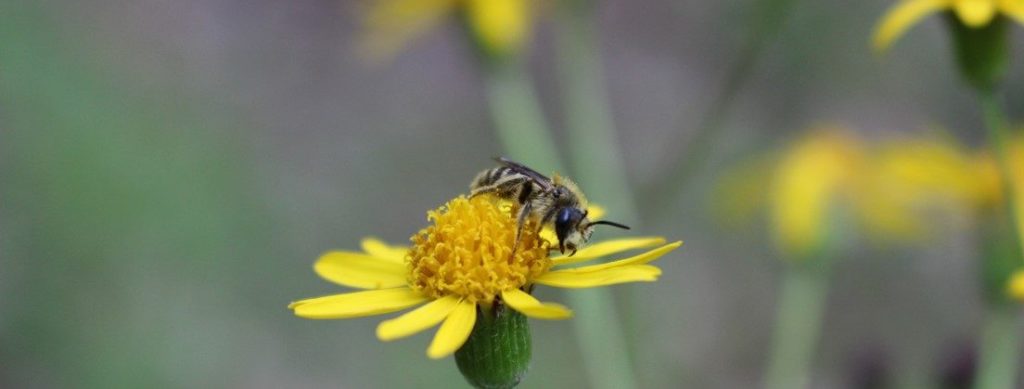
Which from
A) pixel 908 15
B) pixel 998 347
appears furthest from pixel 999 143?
pixel 998 347

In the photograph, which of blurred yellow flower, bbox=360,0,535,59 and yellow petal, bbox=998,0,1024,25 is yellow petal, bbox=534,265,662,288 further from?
blurred yellow flower, bbox=360,0,535,59

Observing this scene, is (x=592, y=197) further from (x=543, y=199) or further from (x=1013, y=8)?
(x=1013, y=8)

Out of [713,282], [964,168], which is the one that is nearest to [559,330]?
[713,282]

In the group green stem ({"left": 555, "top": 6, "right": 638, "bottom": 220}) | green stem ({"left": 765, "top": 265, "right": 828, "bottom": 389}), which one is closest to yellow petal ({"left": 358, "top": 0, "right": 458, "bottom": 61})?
green stem ({"left": 555, "top": 6, "right": 638, "bottom": 220})

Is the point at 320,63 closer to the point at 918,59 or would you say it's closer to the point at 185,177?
the point at 185,177

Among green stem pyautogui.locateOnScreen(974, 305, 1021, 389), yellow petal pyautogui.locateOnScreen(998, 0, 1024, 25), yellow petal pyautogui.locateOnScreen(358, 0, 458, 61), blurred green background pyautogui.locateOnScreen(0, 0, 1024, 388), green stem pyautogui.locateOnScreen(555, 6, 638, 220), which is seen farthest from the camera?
blurred green background pyautogui.locateOnScreen(0, 0, 1024, 388)

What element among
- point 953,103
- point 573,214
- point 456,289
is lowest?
point 456,289

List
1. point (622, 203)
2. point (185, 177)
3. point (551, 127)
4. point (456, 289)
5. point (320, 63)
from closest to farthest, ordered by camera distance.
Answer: point (456, 289) → point (622, 203) → point (185, 177) → point (551, 127) → point (320, 63)
